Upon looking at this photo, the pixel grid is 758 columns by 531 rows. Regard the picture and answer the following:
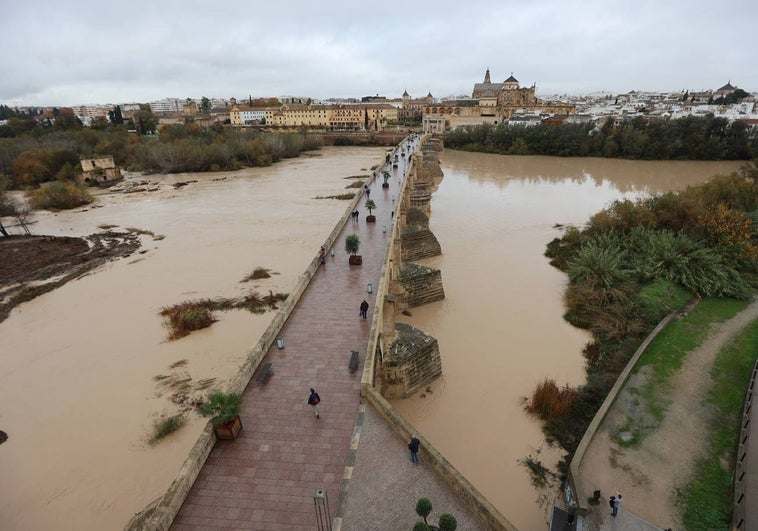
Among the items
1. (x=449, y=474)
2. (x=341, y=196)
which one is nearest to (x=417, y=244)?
(x=449, y=474)

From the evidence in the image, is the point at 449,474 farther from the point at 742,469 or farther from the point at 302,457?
the point at 742,469

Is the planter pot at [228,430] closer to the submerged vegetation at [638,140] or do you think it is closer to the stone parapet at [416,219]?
the stone parapet at [416,219]

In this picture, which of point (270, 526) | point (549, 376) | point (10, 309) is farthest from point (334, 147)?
point (270, 526)

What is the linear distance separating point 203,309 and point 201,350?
6.73 ft

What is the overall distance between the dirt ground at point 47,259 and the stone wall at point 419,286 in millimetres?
13463

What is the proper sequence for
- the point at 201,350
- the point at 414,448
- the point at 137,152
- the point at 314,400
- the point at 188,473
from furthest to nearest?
the point at 137,152 → the point at 201,350 → the point at 314,400 → the point at 414,448 → the point at 188,473

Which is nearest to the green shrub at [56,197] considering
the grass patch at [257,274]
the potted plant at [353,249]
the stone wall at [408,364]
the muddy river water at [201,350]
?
the muddy river water at [201,350]

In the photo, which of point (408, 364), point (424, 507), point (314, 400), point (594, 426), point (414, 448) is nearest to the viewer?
point (424, 507)

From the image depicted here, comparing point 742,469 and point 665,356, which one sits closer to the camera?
point 742,469

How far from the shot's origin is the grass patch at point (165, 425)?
8.18m

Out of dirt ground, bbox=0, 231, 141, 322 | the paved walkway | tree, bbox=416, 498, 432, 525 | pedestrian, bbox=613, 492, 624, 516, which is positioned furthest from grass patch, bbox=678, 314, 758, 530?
dirt ground, bbox=0, 231, 141, 322

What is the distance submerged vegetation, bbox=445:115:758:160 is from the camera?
1491 inches

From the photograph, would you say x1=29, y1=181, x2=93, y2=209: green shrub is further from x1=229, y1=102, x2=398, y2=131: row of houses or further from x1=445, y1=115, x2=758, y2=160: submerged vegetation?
x1=229, y1=102, x2=398, y2=131: row of houses

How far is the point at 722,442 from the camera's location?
7.39m
